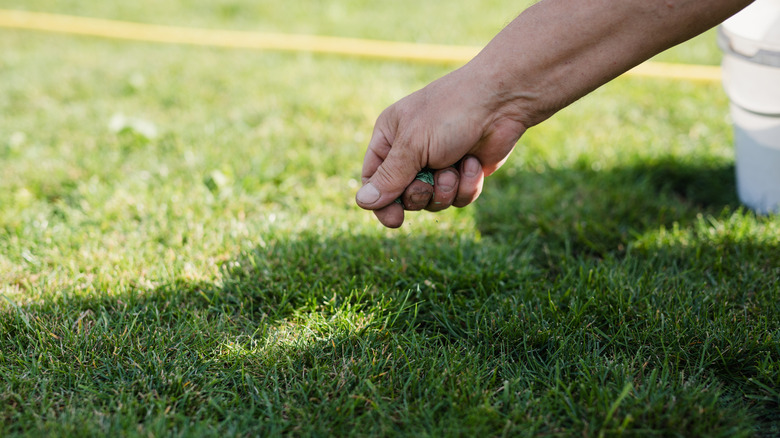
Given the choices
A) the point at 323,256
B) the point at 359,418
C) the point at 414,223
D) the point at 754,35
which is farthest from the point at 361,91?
the point at 359,418

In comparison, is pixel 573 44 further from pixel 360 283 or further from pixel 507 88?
pixel 360 283

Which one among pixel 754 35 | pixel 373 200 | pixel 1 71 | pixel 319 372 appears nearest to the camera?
pixel 319 372

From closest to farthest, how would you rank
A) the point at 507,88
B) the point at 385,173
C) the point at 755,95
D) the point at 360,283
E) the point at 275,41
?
the point at 507,88 → the point at 385,173 → the point at 360,283 → the point at 755,95 → the point at 275,41

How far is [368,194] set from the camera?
6.01 feet

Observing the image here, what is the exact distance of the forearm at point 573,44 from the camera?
1.50 meters

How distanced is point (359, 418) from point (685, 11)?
1366 mm

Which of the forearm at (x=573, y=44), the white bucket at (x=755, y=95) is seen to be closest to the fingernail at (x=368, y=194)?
the forearm at (x=573, y=44)

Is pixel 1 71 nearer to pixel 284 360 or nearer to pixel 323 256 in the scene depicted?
pixel 323 256

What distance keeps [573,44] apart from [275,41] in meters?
3.62

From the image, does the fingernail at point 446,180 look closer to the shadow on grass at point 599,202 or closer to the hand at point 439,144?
the hand at point 439,144

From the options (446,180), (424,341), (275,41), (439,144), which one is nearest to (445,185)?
(446,180)

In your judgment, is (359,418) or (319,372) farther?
(319,372)

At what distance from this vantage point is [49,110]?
3.53 metres

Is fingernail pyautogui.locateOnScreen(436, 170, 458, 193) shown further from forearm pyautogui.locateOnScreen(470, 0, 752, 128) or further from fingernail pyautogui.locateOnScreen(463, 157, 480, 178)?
forearm pyautogui.locateOnScreen(470, 0, 752, 128)
